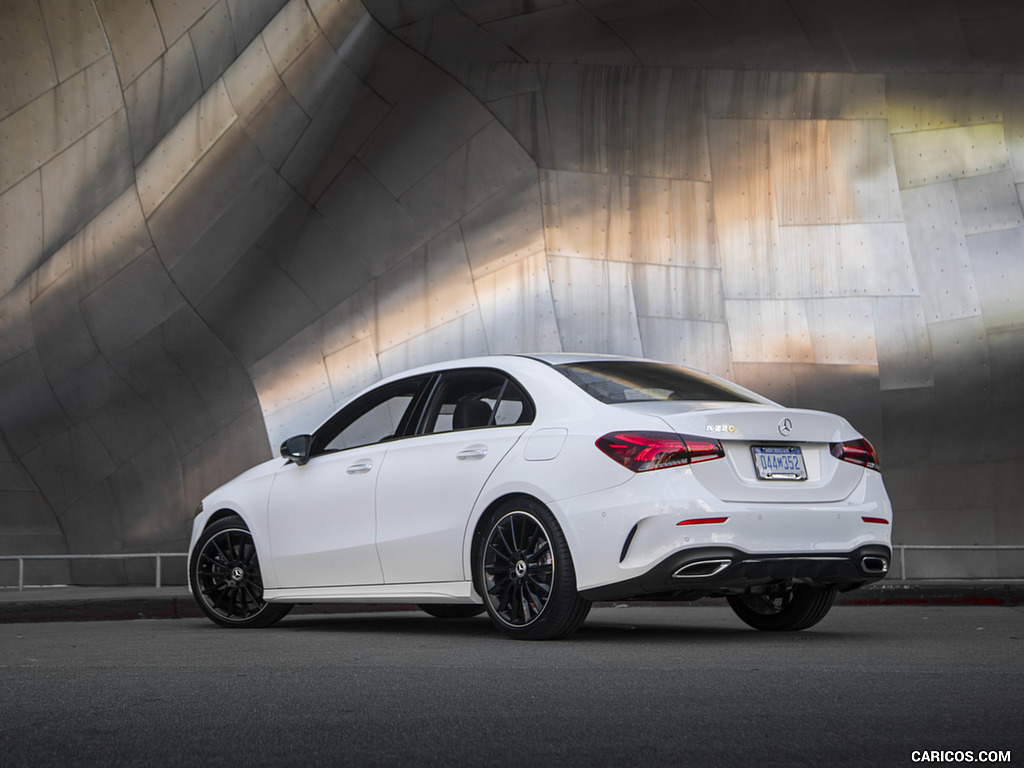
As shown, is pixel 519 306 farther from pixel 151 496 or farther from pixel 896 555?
pixel 896 555

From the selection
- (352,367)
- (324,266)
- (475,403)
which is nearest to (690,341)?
(352,367)

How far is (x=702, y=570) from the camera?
5957 millimetres

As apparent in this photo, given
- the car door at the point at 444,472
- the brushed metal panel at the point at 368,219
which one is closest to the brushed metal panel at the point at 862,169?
the brushed metal panel at the point at 368,219

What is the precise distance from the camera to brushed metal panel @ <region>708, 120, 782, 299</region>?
543 inches

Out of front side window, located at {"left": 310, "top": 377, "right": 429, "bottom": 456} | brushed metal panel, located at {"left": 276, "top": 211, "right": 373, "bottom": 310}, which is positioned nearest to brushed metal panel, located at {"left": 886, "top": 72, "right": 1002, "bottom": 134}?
brushed metal panel, located at {"left": 276, "top": 211, "right": 373, "bottom": 310}

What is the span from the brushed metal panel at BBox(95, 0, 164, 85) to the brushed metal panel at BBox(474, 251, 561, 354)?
502 centimetres

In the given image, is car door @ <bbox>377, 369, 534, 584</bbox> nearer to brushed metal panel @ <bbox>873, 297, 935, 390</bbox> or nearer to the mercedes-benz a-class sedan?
the mercedes-benz a-class sedan

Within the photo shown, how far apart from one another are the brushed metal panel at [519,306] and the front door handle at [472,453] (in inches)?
265

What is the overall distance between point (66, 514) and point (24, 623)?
16.9 feet

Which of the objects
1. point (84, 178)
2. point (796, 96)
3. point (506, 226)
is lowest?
point (506, 226)

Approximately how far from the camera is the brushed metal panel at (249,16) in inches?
538

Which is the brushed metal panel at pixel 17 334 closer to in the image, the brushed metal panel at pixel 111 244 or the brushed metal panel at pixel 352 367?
the brushed metal panel at pixel 111 244

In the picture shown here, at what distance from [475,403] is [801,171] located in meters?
7.94

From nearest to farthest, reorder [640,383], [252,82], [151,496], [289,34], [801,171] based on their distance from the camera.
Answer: [640,383] < [289,34] < [252,82] < [801,171] < [151,496]
